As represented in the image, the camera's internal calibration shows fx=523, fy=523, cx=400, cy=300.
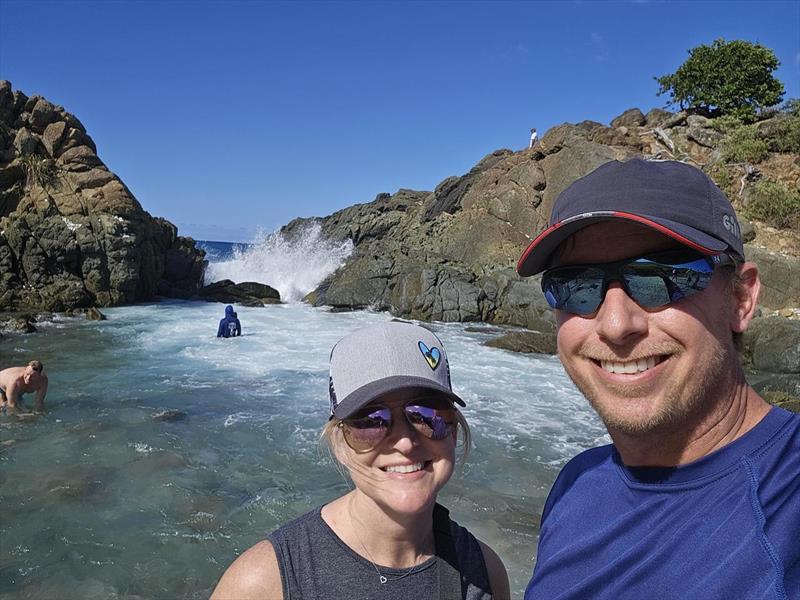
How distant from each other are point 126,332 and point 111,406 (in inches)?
397

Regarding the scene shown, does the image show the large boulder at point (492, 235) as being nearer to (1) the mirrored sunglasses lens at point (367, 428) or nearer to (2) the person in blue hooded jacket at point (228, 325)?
(2) the person in blue hooded jacket at point (228, 325)

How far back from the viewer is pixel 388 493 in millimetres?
1990

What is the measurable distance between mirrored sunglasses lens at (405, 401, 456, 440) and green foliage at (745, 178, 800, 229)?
28.8 metres

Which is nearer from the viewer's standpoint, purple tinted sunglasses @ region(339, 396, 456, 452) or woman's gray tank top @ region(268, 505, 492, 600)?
woman's gray tank top @ region(268, 505, 492, 600)

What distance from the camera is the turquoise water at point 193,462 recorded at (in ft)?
18.3

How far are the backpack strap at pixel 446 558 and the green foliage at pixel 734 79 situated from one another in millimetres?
37091

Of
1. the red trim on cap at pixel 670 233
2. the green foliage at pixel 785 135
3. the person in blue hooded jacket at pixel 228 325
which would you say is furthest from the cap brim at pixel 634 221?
the green foliage at pixel 785 135

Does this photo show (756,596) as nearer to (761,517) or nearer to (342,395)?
(761,517)

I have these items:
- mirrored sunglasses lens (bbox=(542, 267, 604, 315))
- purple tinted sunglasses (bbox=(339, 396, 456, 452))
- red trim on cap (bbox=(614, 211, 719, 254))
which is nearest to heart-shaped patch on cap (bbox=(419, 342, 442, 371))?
purple tinted sunglasses (bbox=(339, 396, 456, 452))

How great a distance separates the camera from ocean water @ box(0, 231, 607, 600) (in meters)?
5.59

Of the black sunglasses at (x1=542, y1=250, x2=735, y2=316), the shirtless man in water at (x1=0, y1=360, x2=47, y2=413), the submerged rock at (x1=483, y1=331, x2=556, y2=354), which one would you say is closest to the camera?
the black sunglasses at (x1=542, y1=250, x2=735, y2=316)

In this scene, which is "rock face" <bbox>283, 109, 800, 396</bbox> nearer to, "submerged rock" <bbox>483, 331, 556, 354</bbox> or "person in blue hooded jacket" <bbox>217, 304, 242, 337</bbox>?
"submerged rock" <bbox>483, 331, 556, 354</bbox>

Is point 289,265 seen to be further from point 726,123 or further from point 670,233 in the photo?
point 670,233

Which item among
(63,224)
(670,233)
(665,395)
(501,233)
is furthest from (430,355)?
(501,233)
